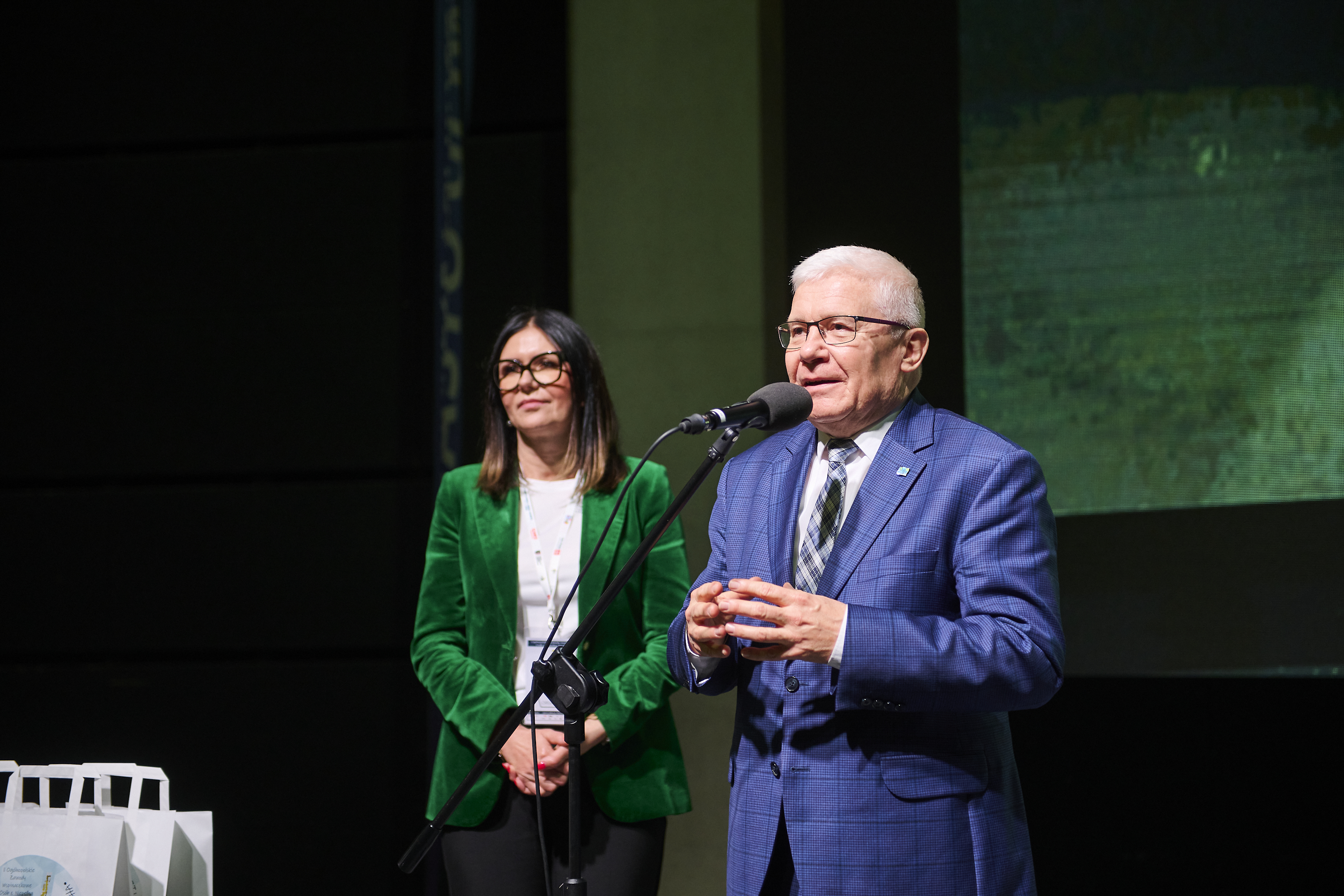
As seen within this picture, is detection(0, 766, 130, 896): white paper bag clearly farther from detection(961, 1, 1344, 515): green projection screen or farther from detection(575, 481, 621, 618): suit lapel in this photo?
detection(961, 1, 1344, 515): green projection screen

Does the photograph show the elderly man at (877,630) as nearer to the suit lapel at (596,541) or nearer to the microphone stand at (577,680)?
the microphone stand at (577,680)

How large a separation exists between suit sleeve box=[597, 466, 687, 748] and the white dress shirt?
484 millimetres

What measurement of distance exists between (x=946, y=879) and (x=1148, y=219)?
2082 mm

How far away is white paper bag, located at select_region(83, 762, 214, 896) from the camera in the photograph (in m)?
1.91

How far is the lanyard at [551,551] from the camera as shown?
89.7 inches

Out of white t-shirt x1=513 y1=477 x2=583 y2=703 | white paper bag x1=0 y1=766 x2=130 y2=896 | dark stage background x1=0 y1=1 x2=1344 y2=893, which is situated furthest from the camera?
dark stage background x1=0 y1=1 x2=1344 y2=893

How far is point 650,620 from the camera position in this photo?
231cm

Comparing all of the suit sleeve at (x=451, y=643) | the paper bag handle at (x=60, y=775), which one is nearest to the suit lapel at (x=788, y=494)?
the suit sleeve at (x=451, y=643)

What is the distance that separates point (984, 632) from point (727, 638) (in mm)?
347

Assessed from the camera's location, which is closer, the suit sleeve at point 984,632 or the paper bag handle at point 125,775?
the suit sleeve at point 984,632

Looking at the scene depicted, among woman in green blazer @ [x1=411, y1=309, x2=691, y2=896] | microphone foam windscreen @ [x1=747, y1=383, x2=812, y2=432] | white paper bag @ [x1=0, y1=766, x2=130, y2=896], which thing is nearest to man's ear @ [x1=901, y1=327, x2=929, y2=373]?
microphone foam windscreen @ [x1=747, y1=383, x2=812, y2=432]

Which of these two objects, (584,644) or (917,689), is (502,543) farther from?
(917,689)

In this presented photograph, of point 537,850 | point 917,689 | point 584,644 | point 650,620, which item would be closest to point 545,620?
point 584,644

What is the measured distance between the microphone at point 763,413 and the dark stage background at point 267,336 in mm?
1760
